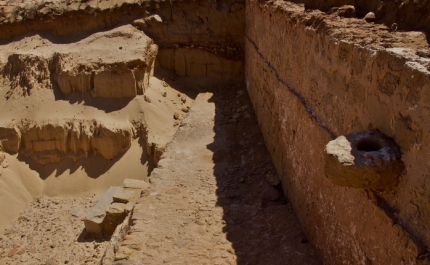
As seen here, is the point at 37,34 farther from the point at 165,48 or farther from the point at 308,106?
the point at 308,106

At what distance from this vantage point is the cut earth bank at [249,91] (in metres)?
2.42

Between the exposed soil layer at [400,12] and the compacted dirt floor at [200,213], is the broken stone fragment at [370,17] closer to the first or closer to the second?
the exposed soil layer at [400,12]

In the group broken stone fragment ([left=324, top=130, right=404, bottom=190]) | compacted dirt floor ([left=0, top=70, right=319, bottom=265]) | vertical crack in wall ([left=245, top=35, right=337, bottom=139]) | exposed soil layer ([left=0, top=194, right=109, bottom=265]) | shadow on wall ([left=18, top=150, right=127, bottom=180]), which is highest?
broken stone fragment ([left=324, top=130, right=404, bottom=190])

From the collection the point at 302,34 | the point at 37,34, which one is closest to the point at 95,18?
the point at 37,34

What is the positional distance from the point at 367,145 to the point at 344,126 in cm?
64

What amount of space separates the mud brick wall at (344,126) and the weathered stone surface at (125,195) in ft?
8.15

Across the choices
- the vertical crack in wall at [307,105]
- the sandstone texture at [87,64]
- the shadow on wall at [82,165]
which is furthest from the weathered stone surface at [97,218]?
the vertical crack in wall at [307,105]

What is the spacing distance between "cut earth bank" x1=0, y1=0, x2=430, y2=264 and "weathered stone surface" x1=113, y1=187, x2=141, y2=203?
1134mm

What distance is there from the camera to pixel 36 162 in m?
8.97

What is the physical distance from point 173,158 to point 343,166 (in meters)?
4.28

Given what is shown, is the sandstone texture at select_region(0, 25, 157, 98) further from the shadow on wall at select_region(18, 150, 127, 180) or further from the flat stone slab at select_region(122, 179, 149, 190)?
the flat stone slab at select_region(122, 179, 149, 190)

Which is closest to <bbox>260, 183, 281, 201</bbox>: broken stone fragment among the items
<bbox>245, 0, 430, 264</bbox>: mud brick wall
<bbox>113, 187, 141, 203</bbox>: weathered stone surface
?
<bbox>245, 0, 430, 264</bbox>: mud brick wall

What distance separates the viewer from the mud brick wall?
220 cm

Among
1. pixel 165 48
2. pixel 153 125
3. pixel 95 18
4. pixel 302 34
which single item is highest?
pixel 302 34
